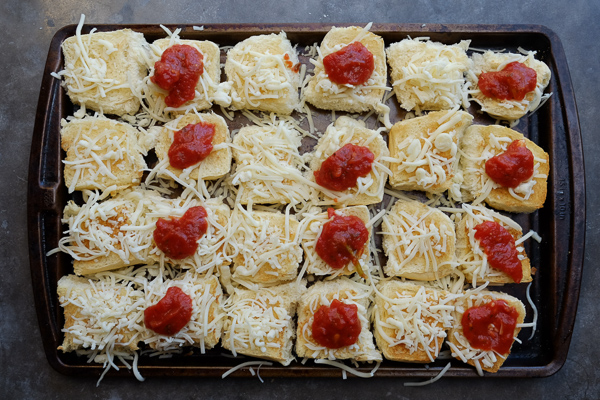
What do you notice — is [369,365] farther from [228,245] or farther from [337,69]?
[337,69]

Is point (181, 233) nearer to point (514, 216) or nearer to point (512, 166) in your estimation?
point (512, 166)

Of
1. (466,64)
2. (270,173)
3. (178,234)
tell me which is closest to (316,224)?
(270,173)

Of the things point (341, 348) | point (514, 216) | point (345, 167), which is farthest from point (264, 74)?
point (514, 216)

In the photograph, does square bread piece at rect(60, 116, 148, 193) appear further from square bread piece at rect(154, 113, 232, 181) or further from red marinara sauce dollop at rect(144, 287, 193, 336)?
red marinara sauce dollop at rect(144, 287, 193, 336)

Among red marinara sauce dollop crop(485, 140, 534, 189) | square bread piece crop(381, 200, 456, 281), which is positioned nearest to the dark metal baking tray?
red marinara sauce dollop crop(485, 140, 534, 189)

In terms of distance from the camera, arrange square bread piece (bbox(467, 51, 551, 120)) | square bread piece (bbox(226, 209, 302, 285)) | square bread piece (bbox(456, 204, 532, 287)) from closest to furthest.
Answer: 1. square bread piece (bbox(226, 209, 302, 285))
2. square bread piece (bbox(456, 204, 532, 287))
3. square bread piece (bbox(467, 51, 551, 120))

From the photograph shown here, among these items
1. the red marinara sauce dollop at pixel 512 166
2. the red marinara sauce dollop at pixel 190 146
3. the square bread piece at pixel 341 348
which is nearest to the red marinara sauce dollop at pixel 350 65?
the red marinara sauce dollop at pixel 190 146

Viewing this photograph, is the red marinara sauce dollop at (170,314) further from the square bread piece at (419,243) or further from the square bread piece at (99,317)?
the square bread piece at (419,243)
